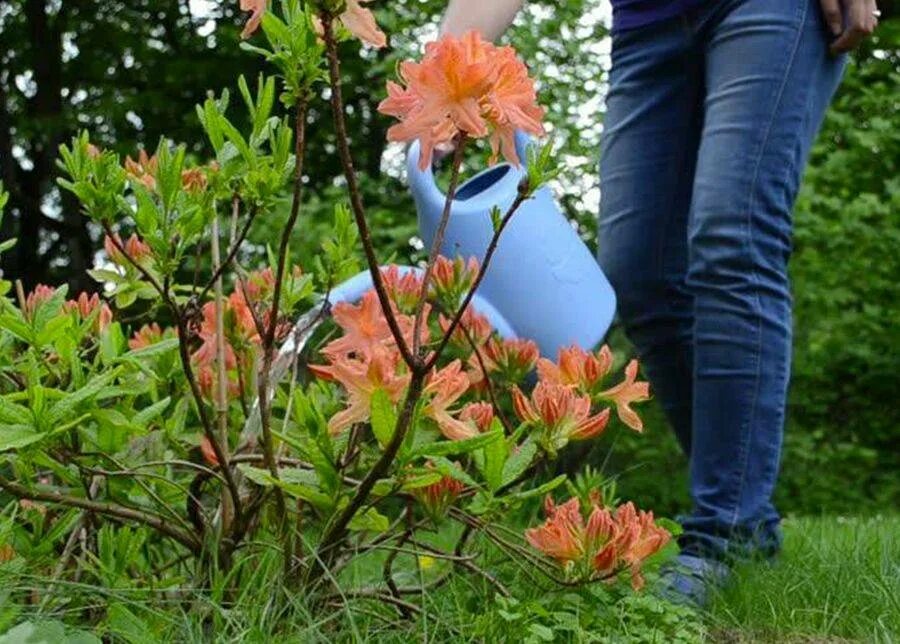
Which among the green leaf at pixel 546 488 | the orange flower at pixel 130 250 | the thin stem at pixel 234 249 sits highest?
the thin stem at pixel 234 249

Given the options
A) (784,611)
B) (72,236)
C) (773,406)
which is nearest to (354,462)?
(784,611)

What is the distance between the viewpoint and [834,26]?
188 centimetres

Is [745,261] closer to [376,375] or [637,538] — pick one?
[637,538]

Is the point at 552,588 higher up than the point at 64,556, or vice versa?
the point at 64,556

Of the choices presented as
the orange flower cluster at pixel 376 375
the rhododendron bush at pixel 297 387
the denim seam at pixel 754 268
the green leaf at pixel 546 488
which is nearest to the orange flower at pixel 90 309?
the rhododendron bush at pixel 297 387

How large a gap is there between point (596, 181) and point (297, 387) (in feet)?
11.0

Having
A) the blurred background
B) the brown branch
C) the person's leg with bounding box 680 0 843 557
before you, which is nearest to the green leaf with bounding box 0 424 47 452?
the brown branch

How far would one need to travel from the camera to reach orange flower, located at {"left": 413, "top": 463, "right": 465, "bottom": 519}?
1367 mm

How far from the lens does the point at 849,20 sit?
6.10 ft

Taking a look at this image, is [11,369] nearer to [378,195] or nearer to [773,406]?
[773,406]

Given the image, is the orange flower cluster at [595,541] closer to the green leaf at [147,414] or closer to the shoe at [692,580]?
the shoe at [692,580]

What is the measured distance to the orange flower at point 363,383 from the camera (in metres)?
1.26

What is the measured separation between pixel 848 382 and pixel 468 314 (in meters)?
5.54

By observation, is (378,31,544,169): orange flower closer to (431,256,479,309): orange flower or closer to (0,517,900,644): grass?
(431,256,479,309): orange flower
